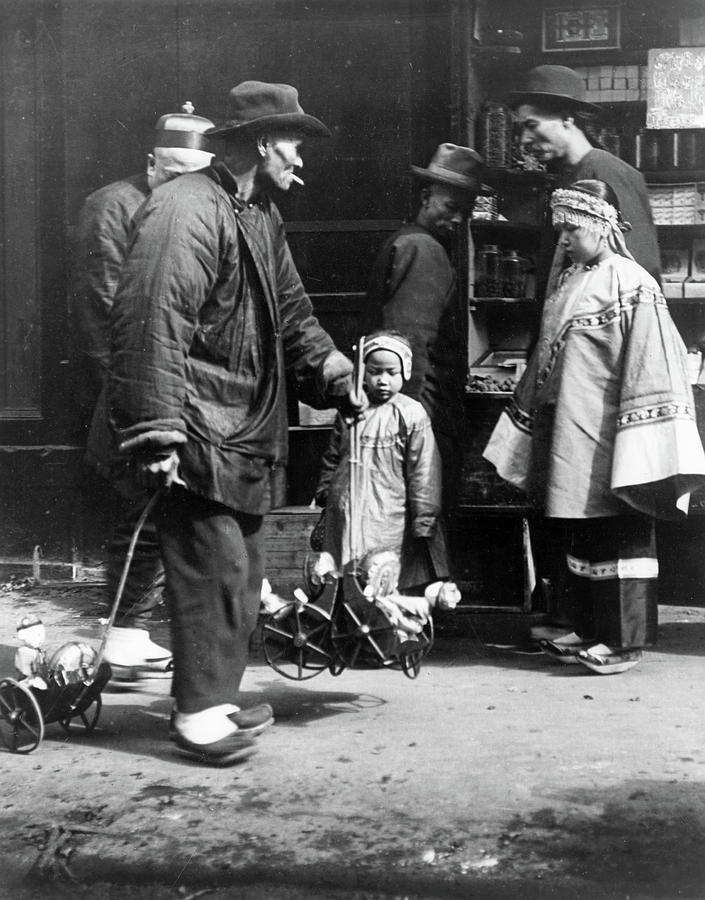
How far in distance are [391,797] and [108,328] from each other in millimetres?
2407

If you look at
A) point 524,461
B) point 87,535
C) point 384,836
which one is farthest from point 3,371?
point 384,836

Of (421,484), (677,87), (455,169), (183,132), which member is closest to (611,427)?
(421,484)

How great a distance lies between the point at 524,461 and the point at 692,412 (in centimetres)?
68

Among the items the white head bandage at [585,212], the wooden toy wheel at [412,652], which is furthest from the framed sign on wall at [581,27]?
the wooden toy wheel at [412,652]

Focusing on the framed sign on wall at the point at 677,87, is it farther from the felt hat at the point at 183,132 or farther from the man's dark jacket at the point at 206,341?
the man's dark jacket at the point at 206,341

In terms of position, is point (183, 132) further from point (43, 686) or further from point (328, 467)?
point (43, 686)

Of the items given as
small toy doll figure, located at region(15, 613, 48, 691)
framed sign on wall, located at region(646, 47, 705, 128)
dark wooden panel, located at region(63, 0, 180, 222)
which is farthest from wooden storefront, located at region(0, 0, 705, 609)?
small toy doll figure, located at region(15, 613, 48, 691)

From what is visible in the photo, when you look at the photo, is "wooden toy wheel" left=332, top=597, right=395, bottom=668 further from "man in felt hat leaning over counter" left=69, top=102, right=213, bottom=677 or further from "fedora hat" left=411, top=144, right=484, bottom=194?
"fedora hat" left=411, top=144, right=484, bottom=194

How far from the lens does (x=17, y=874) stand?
8.78 feet

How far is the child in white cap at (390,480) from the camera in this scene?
4.70 m

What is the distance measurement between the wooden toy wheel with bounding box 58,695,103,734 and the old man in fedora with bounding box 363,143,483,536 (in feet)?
6.37

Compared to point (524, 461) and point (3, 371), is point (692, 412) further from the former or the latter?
point (3, 371)

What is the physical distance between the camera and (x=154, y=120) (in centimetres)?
604

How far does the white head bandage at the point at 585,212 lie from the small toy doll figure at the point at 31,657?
2.38m
